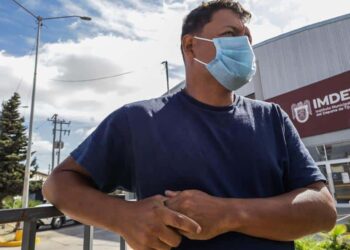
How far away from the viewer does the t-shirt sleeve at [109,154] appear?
3.65ft

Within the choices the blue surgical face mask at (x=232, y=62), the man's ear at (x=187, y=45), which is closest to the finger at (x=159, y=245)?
the blue surgical face mask at (x=232, y=62)

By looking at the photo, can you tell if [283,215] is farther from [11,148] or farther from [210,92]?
[11,148]

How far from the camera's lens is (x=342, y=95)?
38.4 feet

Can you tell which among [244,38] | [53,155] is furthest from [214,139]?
[53,155]

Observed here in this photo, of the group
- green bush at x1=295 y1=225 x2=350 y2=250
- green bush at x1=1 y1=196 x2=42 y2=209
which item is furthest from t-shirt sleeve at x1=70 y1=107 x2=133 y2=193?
green bush at x1=1 y1=196 x2=42 y2=209

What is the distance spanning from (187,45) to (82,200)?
0.93 m

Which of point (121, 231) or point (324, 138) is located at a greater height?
point (324, 138)

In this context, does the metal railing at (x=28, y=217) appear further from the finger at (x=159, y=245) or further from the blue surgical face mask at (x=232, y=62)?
the blue surgical face mask at (x=232, y=62)

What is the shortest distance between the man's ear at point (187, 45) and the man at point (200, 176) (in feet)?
0.50

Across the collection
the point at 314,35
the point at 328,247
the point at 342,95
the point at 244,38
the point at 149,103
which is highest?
the point at 314,35

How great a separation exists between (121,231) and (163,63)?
21.5 meters

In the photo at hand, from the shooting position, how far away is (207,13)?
4.92ft

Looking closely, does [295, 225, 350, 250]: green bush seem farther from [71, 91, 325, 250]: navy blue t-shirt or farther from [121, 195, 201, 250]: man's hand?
[121, 195, 201, 250]: man's hand

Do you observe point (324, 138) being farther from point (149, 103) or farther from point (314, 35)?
point (149, 103)
